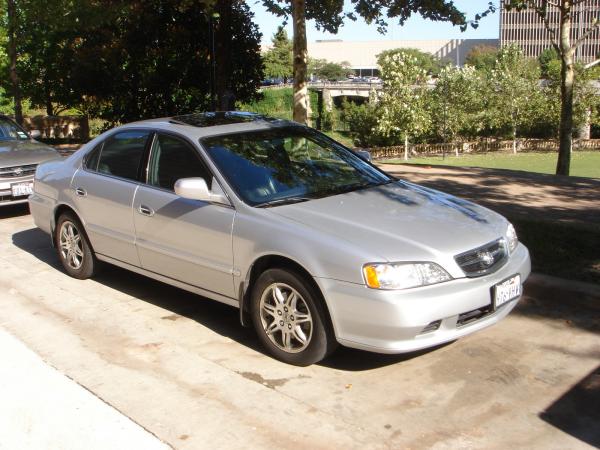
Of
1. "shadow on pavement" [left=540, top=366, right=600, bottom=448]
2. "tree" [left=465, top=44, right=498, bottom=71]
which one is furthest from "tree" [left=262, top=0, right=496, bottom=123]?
"tree" [left=465, top=44, right=498, bottom=71]

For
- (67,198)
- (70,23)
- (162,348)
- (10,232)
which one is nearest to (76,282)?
(67,198)

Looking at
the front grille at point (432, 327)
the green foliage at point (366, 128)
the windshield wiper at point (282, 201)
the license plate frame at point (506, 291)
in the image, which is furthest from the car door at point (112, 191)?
the green foliage at point (366, 128)

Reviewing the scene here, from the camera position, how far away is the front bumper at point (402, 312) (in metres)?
4.02

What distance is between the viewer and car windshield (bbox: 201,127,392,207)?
16.4ft

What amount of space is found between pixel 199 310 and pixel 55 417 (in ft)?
6.38

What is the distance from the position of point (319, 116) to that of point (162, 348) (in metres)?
72.1

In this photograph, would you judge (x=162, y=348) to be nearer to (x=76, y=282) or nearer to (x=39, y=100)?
(x=76, y=282)

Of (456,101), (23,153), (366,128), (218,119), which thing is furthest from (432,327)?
(366,128)

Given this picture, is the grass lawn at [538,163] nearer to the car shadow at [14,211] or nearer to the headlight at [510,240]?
the car shadow at [14,211]

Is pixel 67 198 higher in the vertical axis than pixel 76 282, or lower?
higher

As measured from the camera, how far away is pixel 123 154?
6.03 metres

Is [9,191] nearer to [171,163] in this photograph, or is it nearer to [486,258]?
[171,163]

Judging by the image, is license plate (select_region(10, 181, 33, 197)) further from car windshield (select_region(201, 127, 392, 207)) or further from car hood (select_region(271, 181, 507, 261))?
car hood (select_region(271, 181, 507, 261))

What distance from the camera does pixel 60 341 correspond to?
5.09 meters
